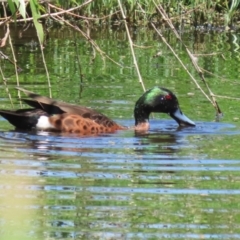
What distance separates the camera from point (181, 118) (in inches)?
351

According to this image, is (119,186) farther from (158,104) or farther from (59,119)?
(158,104)

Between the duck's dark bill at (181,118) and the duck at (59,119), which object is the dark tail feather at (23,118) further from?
the duck's dark bill at (181,118)

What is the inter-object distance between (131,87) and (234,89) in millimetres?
1152

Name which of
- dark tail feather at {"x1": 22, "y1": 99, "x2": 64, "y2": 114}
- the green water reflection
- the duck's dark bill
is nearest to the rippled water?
the green water reflection

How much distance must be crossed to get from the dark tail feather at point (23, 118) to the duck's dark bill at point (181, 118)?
1.33 m

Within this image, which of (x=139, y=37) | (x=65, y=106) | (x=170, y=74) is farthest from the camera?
(x=139, y=37)

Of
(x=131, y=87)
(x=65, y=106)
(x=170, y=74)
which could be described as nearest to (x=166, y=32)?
(x=170, y=74)

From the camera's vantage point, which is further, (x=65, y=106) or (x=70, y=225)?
(x=65, y=106)

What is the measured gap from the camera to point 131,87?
1073 centimetres

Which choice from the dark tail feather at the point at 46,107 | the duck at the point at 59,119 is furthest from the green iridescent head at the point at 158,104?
the dark tail feather at the point at 46,107

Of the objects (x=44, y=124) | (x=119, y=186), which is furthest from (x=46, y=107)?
(x=119, y=186)

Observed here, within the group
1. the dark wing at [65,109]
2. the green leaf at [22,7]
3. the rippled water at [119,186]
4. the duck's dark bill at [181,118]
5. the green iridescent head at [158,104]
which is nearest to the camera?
the rippled water at [119,186]

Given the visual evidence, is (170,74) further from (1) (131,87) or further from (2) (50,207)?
(2) (50,207)

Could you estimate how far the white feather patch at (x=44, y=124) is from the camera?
843cm
